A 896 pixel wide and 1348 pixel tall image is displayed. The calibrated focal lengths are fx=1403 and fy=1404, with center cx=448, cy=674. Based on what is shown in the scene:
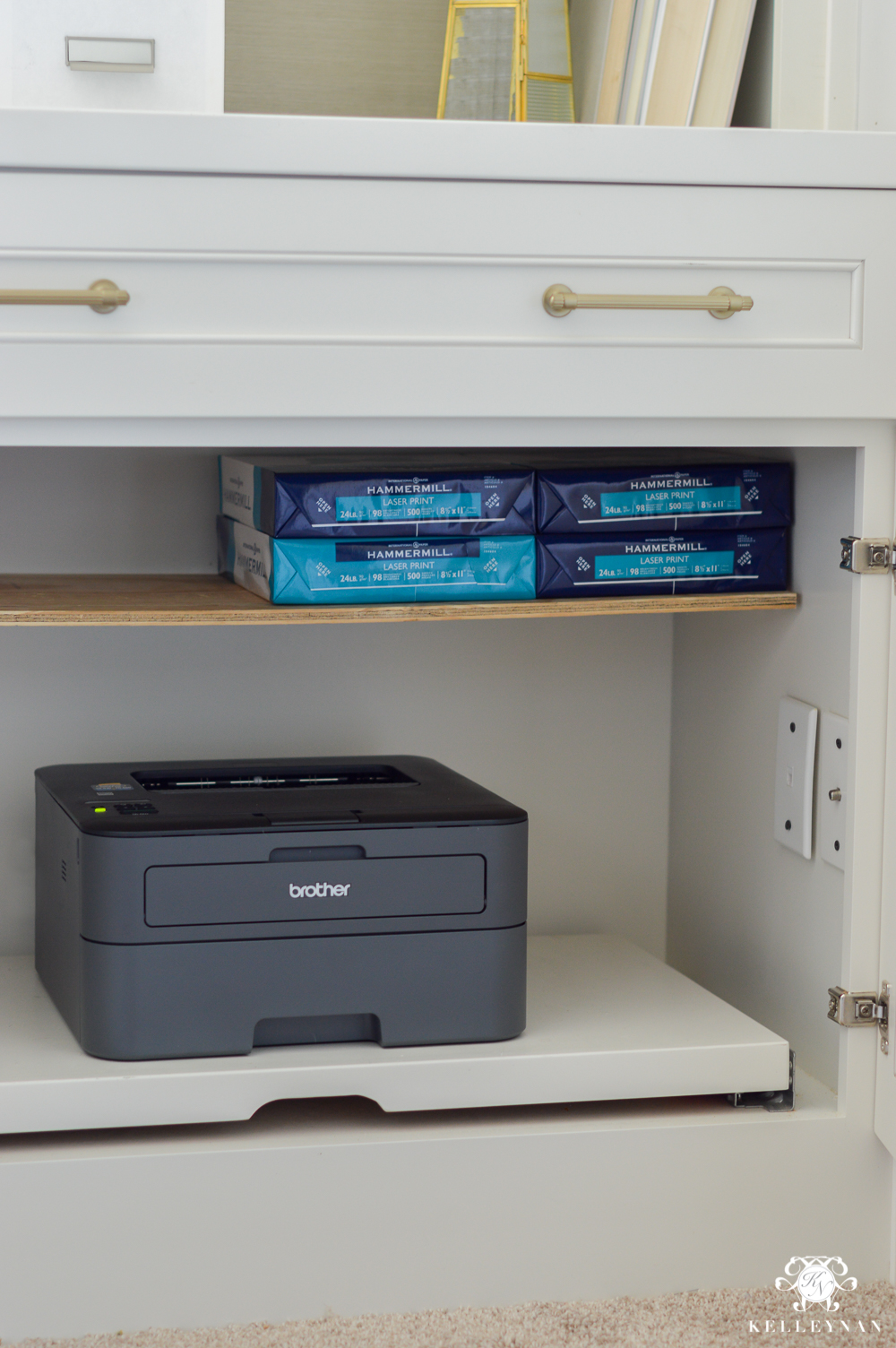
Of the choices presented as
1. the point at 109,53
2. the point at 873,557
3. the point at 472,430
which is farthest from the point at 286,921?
the point at 109,53

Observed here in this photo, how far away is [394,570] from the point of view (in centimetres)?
111

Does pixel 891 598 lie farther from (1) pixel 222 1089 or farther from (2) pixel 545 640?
(1) pixel 222 1089

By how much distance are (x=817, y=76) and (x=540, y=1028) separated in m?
0.78

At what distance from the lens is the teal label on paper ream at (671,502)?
115cm

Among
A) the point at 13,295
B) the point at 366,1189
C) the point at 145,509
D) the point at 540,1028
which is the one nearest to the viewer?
the point at 13,295

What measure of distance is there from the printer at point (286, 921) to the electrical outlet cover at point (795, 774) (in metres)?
0.24

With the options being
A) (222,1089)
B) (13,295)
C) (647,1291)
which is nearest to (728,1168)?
(647,1291)

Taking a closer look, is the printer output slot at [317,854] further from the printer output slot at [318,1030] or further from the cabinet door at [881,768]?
the cabinet door at [881,768]

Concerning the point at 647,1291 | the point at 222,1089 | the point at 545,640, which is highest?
the point at 545,640

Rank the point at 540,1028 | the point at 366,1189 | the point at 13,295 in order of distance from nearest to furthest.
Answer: the point at 13,295 → the point at 366,1189 → the point at 540,1028

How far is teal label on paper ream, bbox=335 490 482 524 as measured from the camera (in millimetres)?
1104

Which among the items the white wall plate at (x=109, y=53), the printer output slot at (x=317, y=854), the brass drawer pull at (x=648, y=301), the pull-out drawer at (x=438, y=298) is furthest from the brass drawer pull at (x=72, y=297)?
the printer output slot at (x=317, y=854)

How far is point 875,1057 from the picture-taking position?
3.63 feet

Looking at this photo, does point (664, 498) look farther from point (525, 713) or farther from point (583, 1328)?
point (583, 1328)
